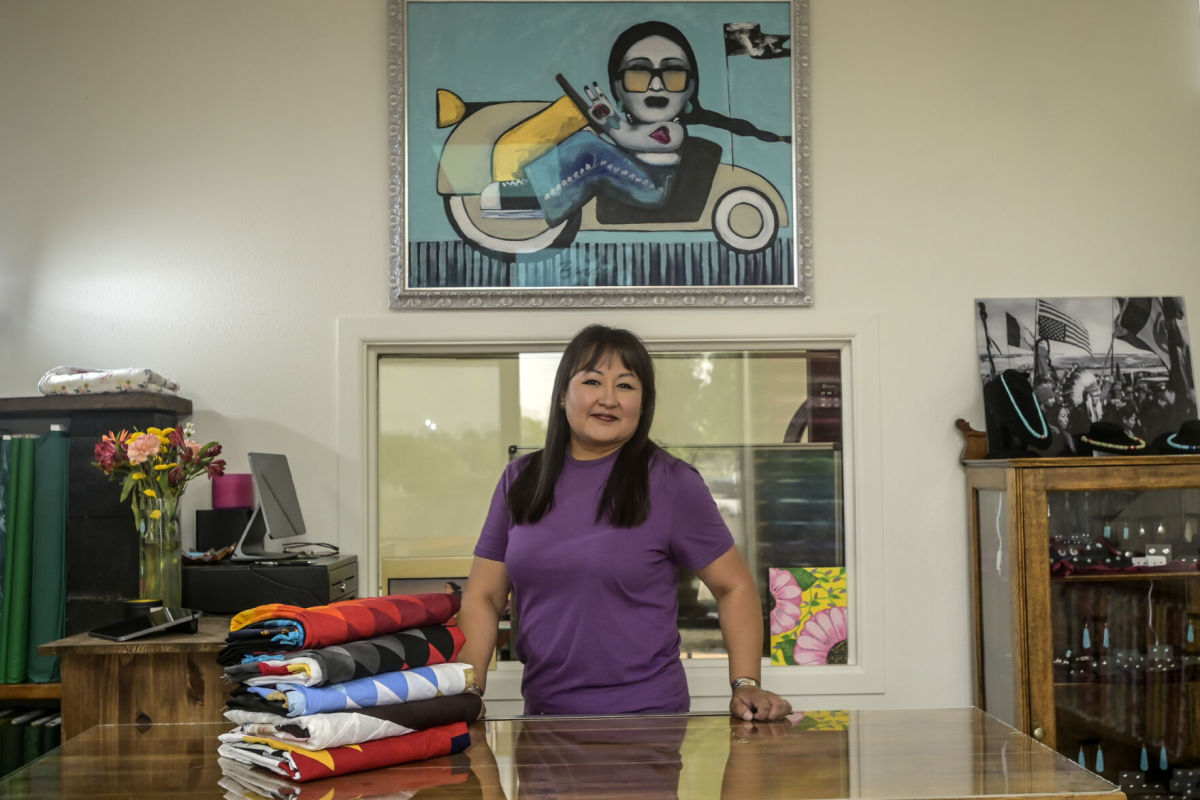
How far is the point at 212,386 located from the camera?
300 centimetres

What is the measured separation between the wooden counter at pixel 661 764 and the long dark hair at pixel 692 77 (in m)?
1.85

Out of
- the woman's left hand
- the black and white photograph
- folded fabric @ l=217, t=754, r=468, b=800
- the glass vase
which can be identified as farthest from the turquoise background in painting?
folded fabric @ l=217, t=754, r=468, b=800

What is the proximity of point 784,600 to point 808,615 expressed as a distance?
8cm

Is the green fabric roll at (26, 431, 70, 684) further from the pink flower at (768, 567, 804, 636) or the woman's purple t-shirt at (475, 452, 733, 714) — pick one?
the pink flower at (768, 567, 804, 636)

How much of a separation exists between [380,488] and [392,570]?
0.24 m

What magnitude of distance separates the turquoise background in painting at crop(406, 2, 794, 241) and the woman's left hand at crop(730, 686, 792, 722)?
1.61 m

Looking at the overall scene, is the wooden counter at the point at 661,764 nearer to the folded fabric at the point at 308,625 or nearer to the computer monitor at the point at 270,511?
the folded fabric at the point at 308,625

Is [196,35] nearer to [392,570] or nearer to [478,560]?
[392,570]

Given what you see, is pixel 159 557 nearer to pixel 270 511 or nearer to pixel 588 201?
pixel 270 511

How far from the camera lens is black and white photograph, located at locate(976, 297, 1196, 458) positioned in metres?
3.04

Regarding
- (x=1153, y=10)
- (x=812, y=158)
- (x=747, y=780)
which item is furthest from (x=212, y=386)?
(x=1153, y=10)

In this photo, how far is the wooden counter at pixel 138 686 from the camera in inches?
91.4

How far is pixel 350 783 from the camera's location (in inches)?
53.2

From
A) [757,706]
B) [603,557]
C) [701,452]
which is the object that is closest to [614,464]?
[603,557]
